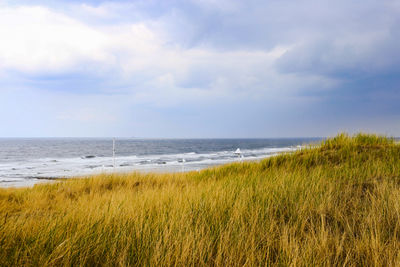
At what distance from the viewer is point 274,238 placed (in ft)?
9.48

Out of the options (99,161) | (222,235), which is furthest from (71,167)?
(222,235)

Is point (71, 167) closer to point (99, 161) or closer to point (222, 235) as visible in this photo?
point (99, 161)

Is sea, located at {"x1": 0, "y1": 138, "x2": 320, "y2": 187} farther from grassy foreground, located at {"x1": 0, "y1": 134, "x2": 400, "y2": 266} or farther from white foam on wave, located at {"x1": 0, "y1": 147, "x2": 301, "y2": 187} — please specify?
grassy foreground, located at {"x1": 0, "y1": 134, "x2": 400, "y2": 266}

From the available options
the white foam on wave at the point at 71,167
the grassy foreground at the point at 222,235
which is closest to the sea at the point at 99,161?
the white foam on wave at the point at 71,167

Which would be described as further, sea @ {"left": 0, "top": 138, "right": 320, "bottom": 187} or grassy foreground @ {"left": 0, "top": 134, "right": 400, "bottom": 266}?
sea @ {"left": 0, "top": 138, "right": 320, "bottom": 187}

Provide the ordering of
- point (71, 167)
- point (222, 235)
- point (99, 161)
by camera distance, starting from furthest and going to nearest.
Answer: point (99, 161) → point (71, 167) → point (222, 235)

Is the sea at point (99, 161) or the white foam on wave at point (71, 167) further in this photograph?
the sea at point (99, 161)

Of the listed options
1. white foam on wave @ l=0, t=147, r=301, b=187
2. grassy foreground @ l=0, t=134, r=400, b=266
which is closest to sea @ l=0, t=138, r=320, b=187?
white foam on wave @ l=0, t=147, r=301, b=187

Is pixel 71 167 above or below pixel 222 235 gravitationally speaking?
below

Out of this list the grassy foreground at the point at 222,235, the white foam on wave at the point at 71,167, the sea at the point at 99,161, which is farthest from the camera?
the sea at the point at 99,161

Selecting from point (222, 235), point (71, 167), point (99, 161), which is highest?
point (222, 235)

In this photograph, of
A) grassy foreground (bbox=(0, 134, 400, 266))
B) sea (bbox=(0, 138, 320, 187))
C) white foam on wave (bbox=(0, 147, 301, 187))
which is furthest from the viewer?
sea (bbox=(0, 138, 320, 187))

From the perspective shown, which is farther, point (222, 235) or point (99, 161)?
point (99, 161)

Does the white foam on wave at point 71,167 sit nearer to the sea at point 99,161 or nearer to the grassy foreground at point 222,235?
the sea at point 99,161
